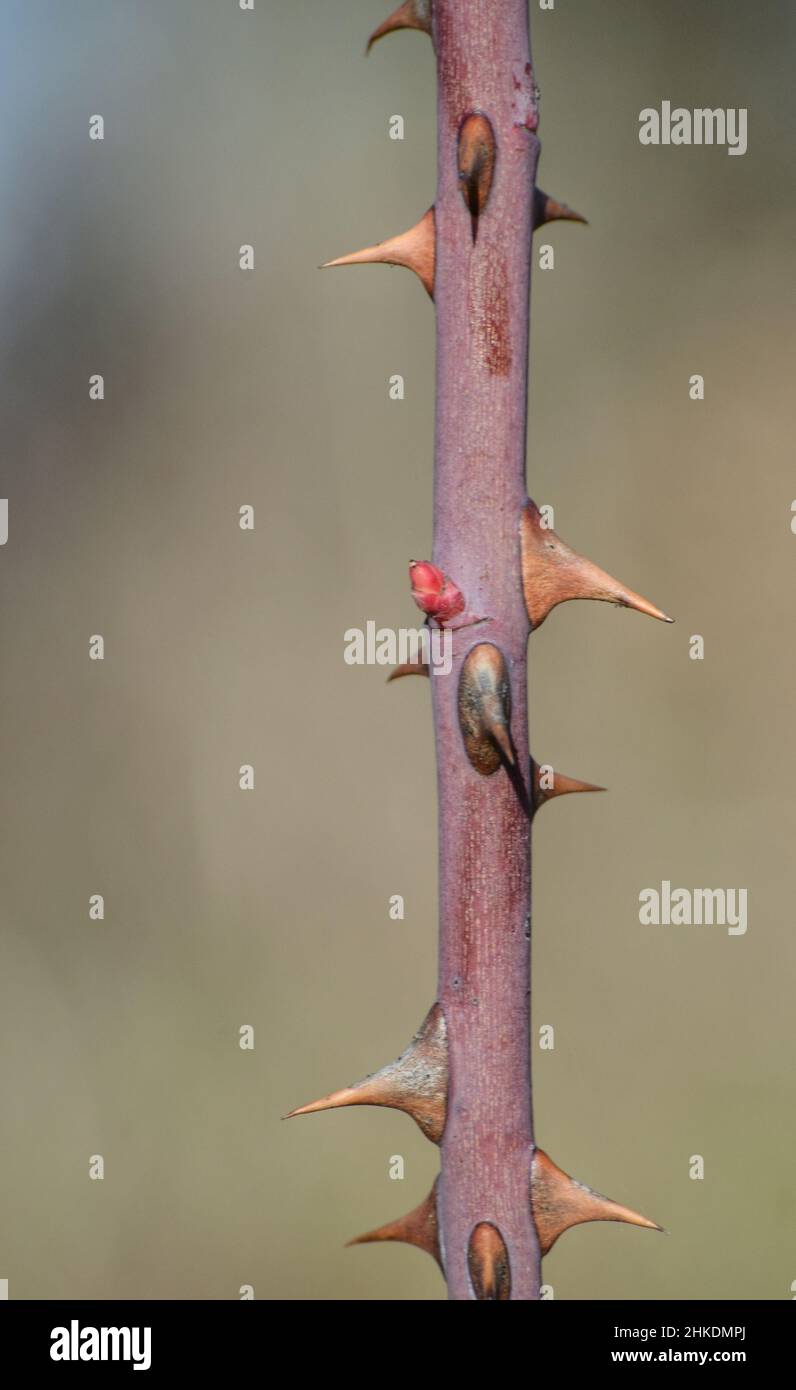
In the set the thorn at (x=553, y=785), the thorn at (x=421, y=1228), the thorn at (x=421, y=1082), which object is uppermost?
the thorn at (x=553, y=785)

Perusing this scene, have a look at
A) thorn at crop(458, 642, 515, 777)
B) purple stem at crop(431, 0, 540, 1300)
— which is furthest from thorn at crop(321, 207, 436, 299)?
thorn at crop(458, 642, 515, 777)

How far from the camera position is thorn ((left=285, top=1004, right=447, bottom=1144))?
0.36m

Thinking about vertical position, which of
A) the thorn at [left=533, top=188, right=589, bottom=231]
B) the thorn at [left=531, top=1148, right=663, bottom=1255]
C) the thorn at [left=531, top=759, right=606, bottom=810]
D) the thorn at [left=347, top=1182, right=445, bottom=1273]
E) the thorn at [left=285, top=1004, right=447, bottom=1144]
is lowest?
the thorn at [left=347, top=1182, right=445, bottom=1273]

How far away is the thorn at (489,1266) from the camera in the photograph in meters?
0.36

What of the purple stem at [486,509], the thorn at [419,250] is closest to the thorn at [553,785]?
the purple stem at [486,509]

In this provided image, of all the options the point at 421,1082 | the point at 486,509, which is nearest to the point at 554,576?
the point at 486,509

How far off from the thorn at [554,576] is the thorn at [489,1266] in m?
0.17

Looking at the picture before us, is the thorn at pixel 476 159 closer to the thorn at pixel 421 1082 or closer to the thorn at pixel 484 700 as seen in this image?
the thorn at pixel 484 700

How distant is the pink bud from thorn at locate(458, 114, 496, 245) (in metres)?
0.10

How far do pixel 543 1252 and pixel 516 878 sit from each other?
0.11m

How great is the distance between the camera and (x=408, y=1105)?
363mm

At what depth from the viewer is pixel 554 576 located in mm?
349

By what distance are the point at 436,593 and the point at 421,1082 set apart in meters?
0.14

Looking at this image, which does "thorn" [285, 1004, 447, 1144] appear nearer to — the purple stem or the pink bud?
the purple stem
